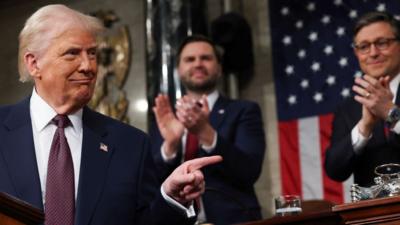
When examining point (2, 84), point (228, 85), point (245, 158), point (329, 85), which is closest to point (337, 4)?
point (329, 85)

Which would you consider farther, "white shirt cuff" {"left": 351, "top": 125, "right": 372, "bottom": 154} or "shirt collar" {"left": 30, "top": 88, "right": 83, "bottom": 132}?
"white shirt cuff" {"left": 351, "top": 125, "right": 372, "bottom": 154}

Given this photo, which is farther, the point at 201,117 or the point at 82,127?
the point at 201,117

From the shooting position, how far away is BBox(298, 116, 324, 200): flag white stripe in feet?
23.8

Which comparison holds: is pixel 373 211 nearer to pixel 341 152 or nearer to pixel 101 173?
pixel 101 173

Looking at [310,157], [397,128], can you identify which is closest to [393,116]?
[397,128]

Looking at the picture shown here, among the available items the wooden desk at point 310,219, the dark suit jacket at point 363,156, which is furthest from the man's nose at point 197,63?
the wooden desk at point 310,219

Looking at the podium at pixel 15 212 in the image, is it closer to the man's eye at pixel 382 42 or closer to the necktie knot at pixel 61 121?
the necktie knot at pixel 61 121

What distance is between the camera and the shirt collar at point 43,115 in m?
3.52

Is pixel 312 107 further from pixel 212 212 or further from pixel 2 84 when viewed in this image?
pixel 2 84

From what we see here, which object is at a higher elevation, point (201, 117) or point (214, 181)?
point (201, 117)

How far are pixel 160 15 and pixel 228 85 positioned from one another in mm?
901

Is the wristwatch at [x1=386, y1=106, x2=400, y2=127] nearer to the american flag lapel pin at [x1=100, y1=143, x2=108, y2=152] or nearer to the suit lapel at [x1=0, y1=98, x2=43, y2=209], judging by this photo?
the american flag lapel pin at [x1=100, y1=143, x2=108, y2=152]

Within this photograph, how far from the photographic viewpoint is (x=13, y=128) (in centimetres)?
345

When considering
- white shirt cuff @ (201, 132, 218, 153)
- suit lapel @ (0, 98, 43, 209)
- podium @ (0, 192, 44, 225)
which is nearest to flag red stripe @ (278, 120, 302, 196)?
white shirt cuff @ (201, 132, 218, 153)
